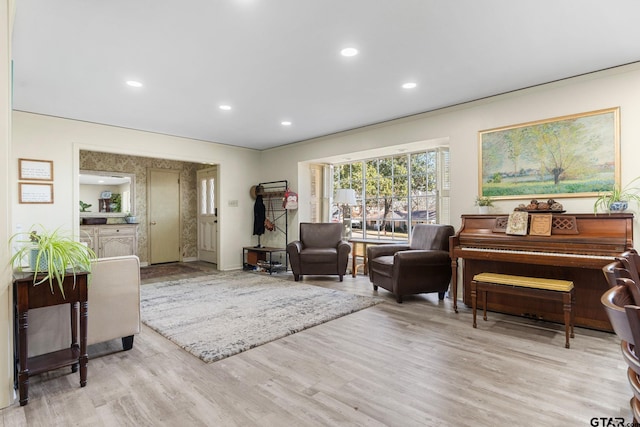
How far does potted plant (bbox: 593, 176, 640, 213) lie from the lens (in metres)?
2.96

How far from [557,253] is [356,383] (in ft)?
7.20

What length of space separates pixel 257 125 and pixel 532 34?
3646 millimetres

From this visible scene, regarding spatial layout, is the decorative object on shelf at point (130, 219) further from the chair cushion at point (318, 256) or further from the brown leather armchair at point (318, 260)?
the chair cushion at point (318, 256)

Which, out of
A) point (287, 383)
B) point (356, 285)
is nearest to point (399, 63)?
point (287, 383)

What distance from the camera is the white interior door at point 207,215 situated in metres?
7.53

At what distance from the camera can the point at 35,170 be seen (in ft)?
14.3

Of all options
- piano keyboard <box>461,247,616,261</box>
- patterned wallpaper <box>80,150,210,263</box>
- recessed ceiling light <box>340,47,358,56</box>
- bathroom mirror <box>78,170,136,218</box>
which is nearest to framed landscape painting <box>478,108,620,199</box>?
piano keyboard <box>461,247,616,261</box>

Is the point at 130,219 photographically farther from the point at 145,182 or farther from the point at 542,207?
the point at 542,207

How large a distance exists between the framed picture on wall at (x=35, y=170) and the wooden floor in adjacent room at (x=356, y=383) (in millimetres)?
2873

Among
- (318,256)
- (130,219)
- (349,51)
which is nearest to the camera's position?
(349,51)

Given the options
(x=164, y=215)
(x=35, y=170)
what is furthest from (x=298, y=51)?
(x=164, y=215)

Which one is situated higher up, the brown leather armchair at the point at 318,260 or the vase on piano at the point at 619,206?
the vase on piano at the point at 619,206

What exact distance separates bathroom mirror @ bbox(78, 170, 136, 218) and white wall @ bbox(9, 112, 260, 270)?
5.98ft

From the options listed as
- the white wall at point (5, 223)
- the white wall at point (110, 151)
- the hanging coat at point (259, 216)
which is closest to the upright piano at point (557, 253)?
the white wall at point (5, 223)
